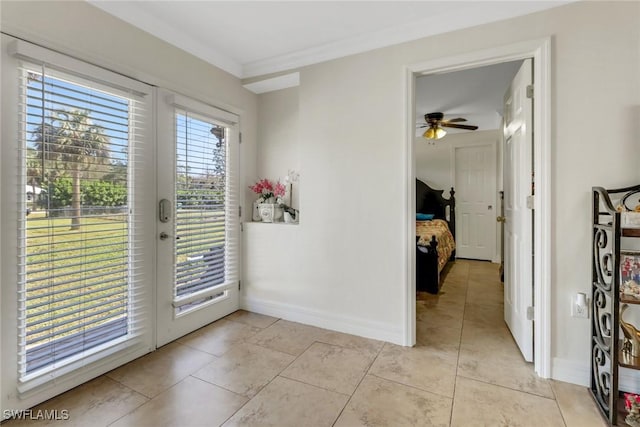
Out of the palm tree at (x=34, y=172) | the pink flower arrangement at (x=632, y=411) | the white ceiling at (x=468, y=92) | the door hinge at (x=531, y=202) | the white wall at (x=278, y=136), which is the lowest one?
the pink flower arrangement at (x=632, y=411)

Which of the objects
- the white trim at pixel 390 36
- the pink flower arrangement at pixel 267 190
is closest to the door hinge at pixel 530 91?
the white trim at pixel 390 36

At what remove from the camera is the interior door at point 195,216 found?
91.8 inches

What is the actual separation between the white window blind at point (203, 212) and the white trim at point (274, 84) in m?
0.58

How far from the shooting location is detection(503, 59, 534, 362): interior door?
2053mm

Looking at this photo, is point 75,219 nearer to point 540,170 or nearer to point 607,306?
point 540,170

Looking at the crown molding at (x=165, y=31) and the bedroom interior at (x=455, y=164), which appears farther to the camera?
the bedroom interior at (x=455, y=164)

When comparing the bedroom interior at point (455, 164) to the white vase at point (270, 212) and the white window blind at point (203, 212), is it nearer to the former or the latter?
the white vase at point (270, 212)

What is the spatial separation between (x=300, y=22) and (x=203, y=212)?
1722mm

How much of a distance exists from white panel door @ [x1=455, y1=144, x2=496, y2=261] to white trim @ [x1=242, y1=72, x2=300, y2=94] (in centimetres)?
413

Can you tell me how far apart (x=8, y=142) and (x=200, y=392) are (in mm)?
1697

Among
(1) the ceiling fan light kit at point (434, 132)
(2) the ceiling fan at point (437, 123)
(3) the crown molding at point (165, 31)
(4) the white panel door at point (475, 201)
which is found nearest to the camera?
(3) the crown molding at point (165, 31)

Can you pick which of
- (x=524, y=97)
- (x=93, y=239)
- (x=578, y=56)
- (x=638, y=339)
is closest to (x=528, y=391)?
(x=638, y=339)

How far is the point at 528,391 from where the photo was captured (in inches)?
69.8

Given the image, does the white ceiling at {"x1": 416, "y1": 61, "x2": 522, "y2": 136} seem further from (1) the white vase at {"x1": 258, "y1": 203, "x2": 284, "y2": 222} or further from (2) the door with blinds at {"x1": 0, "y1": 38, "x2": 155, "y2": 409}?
(2) the door with blinds at {"x1": 0, "y1": 38, "x2": 155, "y2": 409}
